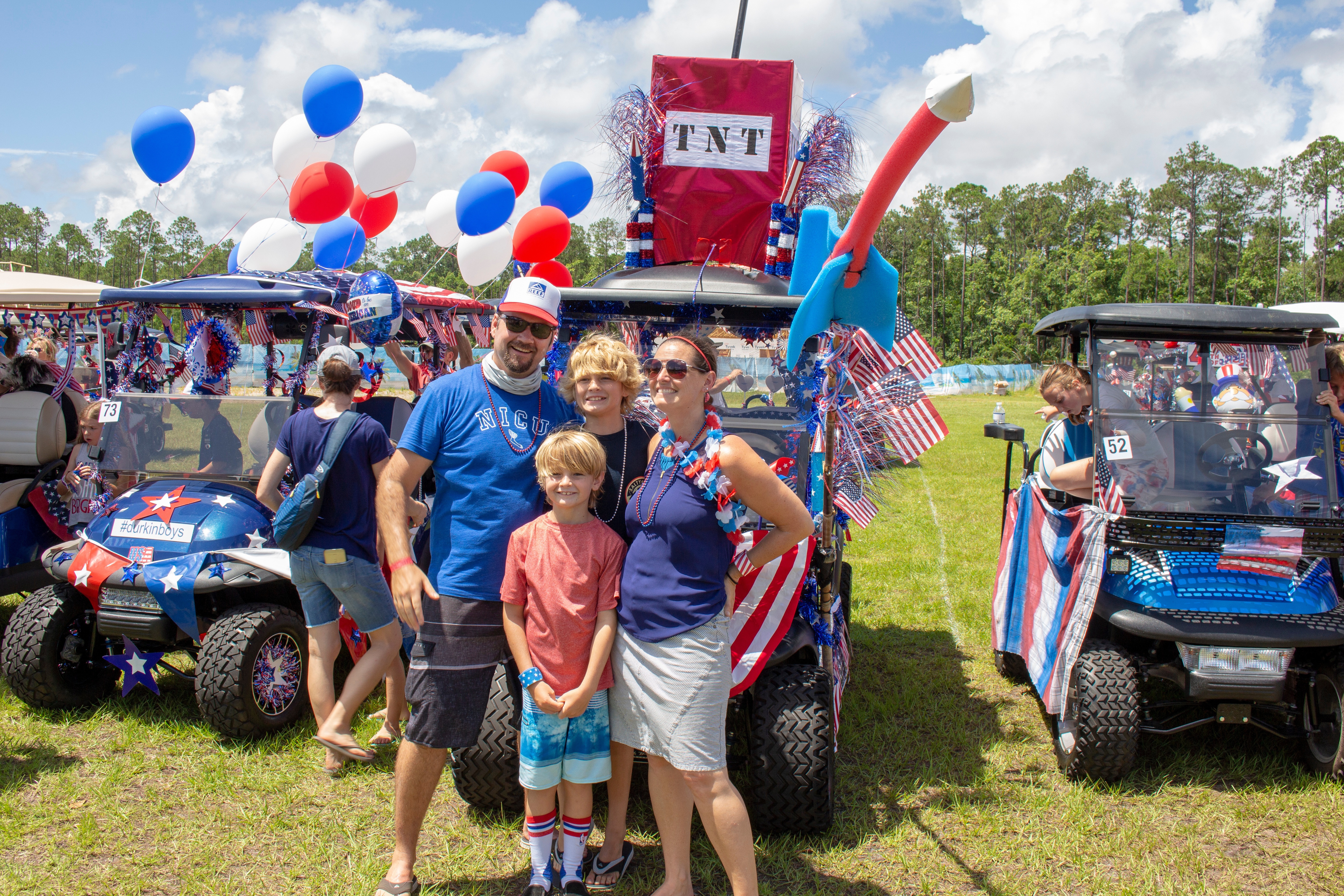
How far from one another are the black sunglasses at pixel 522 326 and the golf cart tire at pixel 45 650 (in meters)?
3.12

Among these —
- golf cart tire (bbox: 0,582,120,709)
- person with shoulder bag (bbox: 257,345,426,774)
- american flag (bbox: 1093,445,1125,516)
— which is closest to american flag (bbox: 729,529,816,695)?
american flag (bbox: 1093,445,1125,516)

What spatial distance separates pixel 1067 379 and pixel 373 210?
578cm

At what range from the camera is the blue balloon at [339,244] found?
6.64 metres

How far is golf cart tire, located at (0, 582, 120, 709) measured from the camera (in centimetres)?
423

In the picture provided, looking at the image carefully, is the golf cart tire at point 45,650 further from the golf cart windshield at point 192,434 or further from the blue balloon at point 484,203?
the blue balloon at point 484,203

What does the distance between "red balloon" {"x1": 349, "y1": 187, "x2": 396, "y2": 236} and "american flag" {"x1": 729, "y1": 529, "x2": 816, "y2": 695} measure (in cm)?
545

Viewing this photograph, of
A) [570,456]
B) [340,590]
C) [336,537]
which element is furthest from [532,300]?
[340,590]

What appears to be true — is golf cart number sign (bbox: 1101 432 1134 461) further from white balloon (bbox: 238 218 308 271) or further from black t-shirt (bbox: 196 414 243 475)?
white balloon (bbox: 238 218 308 271)

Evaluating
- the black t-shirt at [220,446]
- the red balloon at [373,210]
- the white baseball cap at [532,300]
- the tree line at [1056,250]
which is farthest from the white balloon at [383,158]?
the tree line at [1056,250]

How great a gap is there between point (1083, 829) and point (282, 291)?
4425 mm

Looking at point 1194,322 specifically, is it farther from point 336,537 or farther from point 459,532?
point 336,537

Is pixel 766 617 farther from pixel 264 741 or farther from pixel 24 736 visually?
pixel 24 736

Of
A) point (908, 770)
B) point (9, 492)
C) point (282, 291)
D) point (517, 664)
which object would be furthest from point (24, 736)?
point (908, 770)

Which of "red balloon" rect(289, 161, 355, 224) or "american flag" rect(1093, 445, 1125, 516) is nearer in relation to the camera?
"american flag" rect(1093, 445, 1125, 516)
